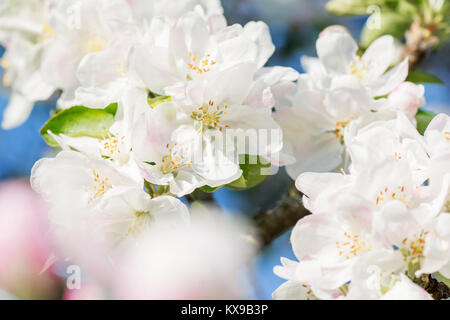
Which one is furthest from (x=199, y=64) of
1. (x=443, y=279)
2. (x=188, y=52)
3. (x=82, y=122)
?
(x=443, y=279)

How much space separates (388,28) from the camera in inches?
55.7

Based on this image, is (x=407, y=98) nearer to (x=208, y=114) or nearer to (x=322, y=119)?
(x=322, y=119)

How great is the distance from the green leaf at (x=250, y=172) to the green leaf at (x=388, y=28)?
0.61 meters

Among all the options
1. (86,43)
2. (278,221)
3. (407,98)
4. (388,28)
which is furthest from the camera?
(388,28)

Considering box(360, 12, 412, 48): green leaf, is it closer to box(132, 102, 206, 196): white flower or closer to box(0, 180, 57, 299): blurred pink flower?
box(132, 102, 206, 196): white flower

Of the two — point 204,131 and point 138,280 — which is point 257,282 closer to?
point 138,280

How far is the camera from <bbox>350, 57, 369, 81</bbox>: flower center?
1.09 m

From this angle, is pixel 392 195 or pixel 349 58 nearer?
pixel 392 195

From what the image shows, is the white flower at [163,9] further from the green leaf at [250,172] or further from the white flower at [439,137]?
the white flower at [439,137]

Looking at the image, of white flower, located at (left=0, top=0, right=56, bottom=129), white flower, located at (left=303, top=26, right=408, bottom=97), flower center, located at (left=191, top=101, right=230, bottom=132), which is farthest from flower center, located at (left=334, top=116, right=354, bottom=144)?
white flower, located at (left=0, top=0, right=56, bottom=129)

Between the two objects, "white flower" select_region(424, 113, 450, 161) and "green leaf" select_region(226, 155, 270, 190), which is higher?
"white flower" select_region(424, 113, 450, 161)

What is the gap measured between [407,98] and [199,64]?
37 centimetres

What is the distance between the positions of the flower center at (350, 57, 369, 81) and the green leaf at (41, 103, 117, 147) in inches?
18.7

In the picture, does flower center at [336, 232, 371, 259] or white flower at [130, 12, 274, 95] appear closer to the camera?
flower center at [336, 232, 371, 259]
